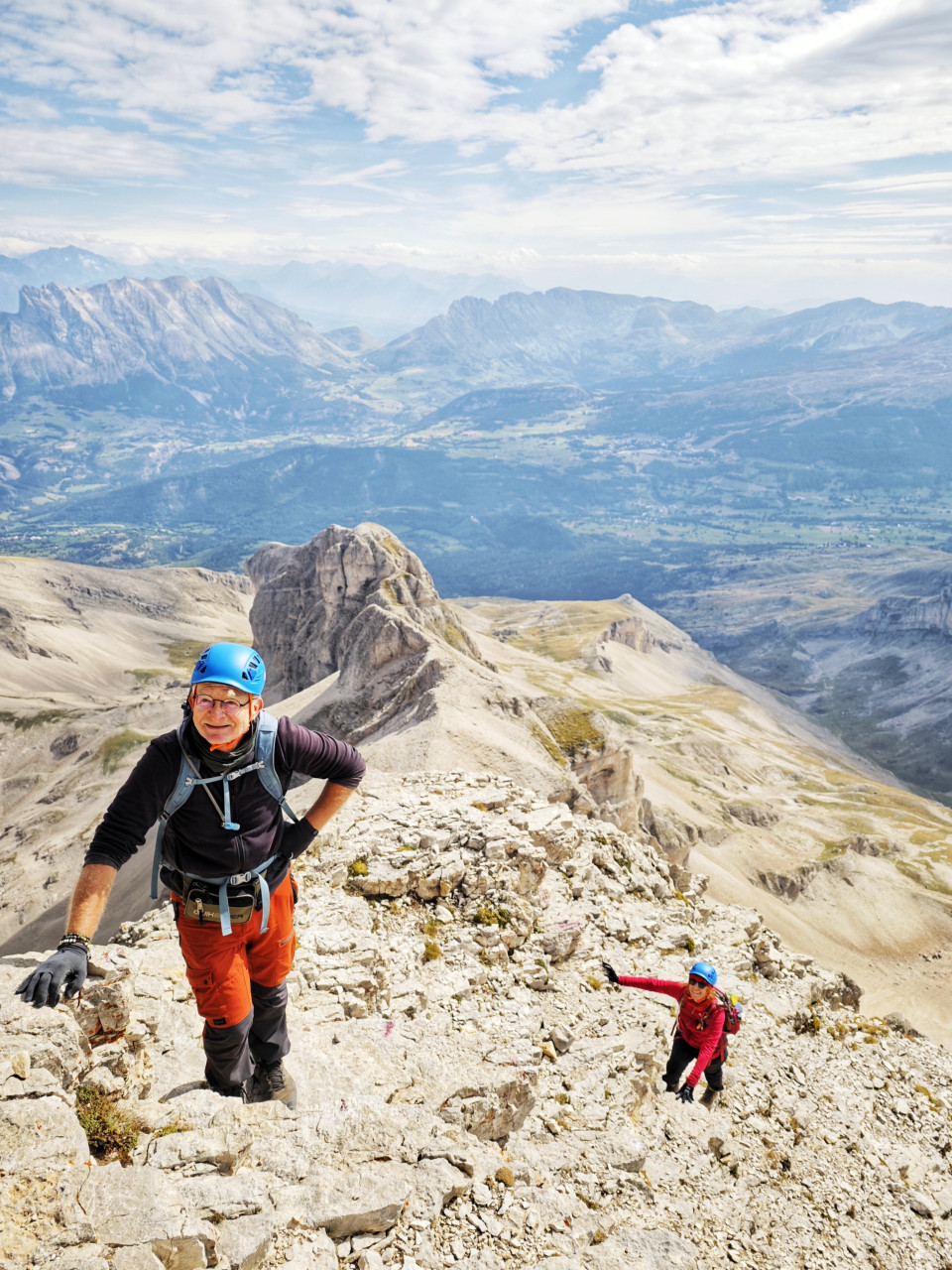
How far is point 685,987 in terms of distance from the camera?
650 inches

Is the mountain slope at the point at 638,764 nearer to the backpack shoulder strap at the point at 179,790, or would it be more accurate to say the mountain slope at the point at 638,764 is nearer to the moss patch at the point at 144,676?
the backpack shoulder strap at the point at 179,790

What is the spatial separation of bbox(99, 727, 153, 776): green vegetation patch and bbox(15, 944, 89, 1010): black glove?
9898 centimetres

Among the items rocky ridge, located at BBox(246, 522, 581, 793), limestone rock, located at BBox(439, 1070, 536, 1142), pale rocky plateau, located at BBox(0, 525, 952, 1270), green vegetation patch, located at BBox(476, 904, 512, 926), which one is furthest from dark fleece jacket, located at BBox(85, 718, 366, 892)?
rocky ridge, located at BBox(246, 522, 581, 793)

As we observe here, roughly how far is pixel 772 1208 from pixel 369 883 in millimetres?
10524

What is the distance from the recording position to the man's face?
9344mm

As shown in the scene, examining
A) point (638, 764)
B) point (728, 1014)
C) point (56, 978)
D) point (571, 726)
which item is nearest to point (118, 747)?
point (571, 726)

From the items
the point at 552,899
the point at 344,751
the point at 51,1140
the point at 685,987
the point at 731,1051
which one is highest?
the point at 344,751

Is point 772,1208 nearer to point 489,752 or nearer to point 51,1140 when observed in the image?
point 51,1140

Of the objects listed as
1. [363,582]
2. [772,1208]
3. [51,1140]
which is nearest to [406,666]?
[363,582]

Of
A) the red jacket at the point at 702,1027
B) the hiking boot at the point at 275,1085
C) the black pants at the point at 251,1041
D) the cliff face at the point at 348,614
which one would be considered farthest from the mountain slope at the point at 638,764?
the black pants at the point at 251,1041

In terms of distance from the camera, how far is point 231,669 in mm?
9555

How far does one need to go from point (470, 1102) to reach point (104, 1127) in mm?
5713

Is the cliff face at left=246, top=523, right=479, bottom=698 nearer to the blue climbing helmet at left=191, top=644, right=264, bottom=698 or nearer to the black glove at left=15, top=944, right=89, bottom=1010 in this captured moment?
the blue climbing helmet at left=191, top=644, right=264, bottom=698

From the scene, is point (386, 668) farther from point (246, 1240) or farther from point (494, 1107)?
point (246, 1240)
